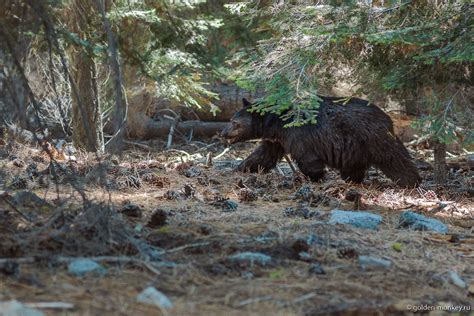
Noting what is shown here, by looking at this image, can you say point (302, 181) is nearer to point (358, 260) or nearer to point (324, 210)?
point (324, 210)

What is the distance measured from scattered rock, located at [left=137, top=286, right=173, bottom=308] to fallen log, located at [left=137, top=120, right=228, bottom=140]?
12.0m

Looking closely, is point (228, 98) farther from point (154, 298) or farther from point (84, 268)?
point (154, 298)

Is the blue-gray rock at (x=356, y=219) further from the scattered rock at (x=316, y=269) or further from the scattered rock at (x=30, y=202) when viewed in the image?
the scattered rock at (x=30, y=202)

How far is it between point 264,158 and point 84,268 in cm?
706

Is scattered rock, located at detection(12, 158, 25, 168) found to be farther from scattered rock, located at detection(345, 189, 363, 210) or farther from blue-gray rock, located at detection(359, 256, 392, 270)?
blue-gray rock, located at detection(359, 256, 392, 270)

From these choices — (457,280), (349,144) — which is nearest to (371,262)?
(457,280)

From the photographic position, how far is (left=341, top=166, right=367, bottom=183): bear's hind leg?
10.0 m

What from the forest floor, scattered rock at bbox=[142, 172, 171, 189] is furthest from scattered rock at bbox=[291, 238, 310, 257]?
scattered rock at bbox=[142, 172, 171, 189]

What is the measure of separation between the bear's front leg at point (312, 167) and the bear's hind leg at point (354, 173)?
381mm

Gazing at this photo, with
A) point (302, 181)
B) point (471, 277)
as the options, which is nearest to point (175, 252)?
point (471, 277)

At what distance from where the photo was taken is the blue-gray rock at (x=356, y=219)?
19.8ft

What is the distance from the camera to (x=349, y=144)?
9852 millimetres

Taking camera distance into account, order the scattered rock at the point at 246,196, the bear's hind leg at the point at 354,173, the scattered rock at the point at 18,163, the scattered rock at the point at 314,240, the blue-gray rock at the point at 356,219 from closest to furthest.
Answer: the scattered rock at the point at 314,240 → the blue-gray rock at the point at 356,219 → the scattered rock at the point at 246,196 → the scattered rock at the point at 18,163 → the bear's hind leg at the point at 354,173

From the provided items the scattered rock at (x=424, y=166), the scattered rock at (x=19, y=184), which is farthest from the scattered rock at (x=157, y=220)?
the scattered rock at (x=424, y=166)
